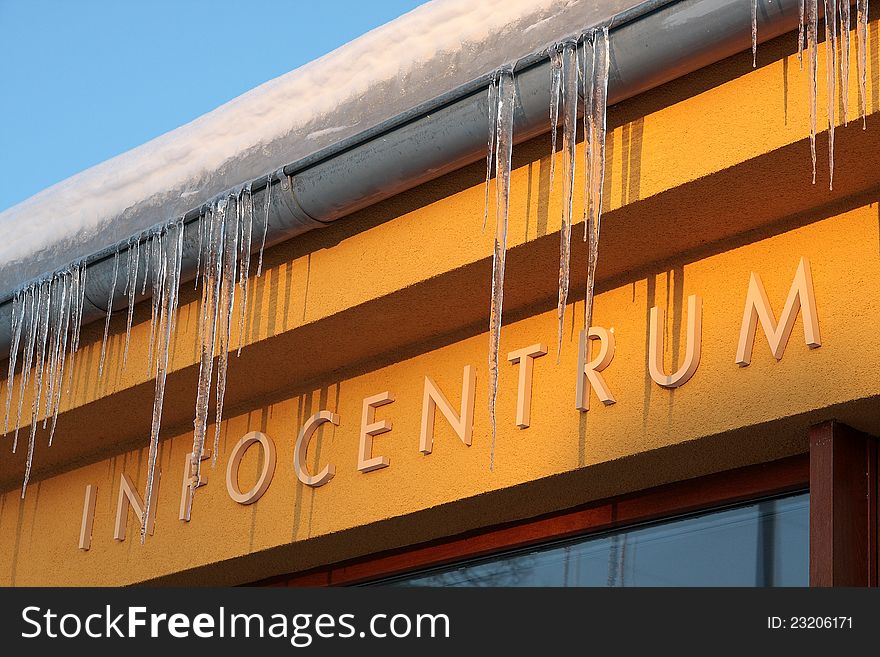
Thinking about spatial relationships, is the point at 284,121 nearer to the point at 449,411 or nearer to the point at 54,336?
the point at 449,411

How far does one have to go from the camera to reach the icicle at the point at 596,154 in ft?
13.2

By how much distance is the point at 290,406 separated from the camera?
5344 mm

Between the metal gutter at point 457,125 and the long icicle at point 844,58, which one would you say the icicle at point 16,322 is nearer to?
the metal gutter at point 457,125

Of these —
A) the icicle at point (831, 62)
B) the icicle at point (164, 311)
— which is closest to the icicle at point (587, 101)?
the icicle at point (831, 62)

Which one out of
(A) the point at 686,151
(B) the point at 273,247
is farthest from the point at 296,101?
(A) the point at 686,151

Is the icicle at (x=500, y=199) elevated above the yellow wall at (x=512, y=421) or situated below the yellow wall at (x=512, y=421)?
above

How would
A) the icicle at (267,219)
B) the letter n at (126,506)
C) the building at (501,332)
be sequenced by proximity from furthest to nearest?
the letter n at (126,506) → the icicle at (267,219) → the building at (501,332)

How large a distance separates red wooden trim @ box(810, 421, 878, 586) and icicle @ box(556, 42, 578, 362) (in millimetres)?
808

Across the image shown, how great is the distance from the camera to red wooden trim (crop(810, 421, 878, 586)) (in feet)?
12.6

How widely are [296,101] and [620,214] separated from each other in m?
1.21

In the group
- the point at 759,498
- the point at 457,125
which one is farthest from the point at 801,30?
the point at 759,498

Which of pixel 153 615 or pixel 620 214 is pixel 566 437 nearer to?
pixel 620 214

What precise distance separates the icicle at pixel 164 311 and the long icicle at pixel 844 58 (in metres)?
2.26

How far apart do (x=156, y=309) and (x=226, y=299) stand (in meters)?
0.29
